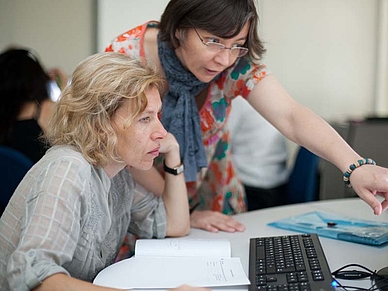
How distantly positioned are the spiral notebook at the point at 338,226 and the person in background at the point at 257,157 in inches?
49.9

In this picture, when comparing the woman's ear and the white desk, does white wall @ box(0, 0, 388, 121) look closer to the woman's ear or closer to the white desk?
the white desk

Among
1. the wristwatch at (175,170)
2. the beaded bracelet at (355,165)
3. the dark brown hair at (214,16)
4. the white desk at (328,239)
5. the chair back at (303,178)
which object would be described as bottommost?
the chair back at (303,178)

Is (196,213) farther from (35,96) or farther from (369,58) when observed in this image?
(369,58)

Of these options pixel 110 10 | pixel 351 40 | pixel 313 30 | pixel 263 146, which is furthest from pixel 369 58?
pixel 110 10

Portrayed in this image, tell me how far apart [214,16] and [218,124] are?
1.62 feet

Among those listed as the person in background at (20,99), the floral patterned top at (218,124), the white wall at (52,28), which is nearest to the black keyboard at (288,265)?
the floral patterned top at (218,124)

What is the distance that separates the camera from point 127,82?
1262 millimetres

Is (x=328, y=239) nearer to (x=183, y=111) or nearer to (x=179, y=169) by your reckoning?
(x=179, y=169)

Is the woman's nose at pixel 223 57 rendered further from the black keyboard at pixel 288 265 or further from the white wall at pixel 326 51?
the white wall at pixel 326 51

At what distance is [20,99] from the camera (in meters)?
2.57

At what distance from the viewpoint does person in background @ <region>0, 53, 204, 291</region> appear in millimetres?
1038

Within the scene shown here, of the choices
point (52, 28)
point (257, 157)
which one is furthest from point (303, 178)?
point (52, 28)

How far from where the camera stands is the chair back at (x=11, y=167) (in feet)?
7.07

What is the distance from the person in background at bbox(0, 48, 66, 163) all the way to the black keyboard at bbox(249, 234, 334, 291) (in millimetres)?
1430
